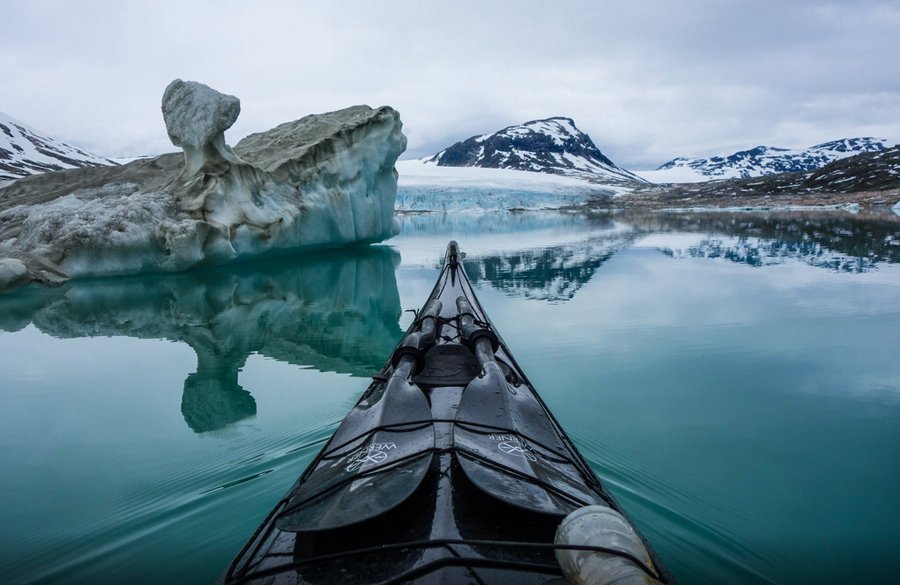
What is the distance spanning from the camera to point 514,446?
255 centimetres

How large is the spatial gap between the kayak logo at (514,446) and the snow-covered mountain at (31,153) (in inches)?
2745

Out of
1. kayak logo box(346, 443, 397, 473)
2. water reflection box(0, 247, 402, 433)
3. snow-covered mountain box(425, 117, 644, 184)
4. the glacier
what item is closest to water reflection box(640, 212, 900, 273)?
water reflection box(0, 247, 402, 433)

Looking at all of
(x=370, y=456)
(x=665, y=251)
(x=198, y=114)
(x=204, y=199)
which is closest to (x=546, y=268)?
(x=665, y=251)

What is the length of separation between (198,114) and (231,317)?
6.80 meters

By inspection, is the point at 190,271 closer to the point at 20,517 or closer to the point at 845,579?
the point at 20,517

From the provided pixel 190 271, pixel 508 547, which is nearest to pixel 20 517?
pixel 508 547

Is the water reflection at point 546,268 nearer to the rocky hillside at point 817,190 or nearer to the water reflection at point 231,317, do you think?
the water reflection at point 231,317

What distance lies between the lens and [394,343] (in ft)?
25.9

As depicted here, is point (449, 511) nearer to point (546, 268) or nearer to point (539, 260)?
point (546, 268)

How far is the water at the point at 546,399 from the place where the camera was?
3.07m

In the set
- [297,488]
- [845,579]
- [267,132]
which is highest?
[267,132]

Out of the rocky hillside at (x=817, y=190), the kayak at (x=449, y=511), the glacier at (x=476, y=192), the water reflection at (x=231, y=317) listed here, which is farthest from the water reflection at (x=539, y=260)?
the rocky hillside at (x=817, y=190)

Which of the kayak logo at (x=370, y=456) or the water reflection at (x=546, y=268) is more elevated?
the kayak logo at (x=370, y=456)

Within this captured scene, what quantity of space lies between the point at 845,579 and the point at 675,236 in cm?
2352
